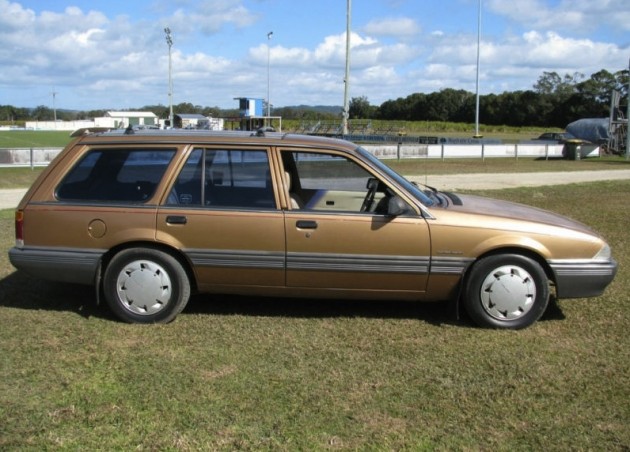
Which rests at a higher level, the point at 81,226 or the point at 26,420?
the point at 81,226

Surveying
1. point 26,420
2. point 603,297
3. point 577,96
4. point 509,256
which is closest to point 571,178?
point 603,297

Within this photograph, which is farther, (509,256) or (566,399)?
(509,256)

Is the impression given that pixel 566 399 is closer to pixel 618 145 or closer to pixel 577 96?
pixel 618 145

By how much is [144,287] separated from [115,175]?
3.20ft

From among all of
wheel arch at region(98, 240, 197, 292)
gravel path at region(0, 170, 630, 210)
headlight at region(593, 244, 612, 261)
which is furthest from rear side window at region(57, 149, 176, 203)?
gravel path at region(0, 170, 630, 210)

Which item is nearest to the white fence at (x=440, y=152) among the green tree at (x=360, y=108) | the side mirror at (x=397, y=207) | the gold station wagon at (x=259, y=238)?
the gold station wagon at (x=259, y=238)

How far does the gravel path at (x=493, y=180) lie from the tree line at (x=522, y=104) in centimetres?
5820

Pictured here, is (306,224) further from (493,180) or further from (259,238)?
(493,180)

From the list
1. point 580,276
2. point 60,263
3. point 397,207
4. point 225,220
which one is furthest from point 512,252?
point 60,263

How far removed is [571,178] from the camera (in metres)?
20.0

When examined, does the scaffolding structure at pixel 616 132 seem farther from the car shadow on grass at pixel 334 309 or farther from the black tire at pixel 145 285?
the black tire at pixel 145 285

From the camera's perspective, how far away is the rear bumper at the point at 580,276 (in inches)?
197

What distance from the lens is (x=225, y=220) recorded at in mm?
5035

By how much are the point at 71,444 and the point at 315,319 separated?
2.41m
